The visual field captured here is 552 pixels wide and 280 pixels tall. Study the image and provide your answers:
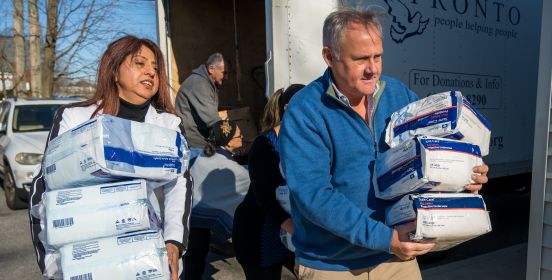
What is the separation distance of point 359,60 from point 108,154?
971 mm

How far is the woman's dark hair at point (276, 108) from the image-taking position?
8.87 ft

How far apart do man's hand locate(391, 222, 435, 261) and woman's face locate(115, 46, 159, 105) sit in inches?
48.9

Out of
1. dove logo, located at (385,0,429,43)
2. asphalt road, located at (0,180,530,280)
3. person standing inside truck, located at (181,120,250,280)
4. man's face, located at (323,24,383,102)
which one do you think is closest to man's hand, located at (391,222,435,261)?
man's face, located at (323,24,383,102)

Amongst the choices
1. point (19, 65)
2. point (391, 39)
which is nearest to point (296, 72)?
point (391, 39)

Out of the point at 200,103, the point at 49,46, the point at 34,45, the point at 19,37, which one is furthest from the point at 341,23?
the point at 19,37

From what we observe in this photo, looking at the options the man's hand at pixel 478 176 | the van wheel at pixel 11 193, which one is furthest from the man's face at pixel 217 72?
the van wheel at pixel 11 193

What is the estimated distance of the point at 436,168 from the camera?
→ 1505 millimetres

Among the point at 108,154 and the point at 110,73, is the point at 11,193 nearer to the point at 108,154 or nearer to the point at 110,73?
the point at 110,73

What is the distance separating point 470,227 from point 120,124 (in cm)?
132

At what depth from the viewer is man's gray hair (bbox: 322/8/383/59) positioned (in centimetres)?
165

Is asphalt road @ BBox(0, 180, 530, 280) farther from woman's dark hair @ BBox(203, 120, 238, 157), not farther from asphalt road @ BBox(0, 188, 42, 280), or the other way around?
woman's dark hair @ BBox(203, 120, 238, 157)

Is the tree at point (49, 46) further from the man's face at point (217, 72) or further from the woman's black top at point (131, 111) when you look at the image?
the woman's black top at point (131, 111)

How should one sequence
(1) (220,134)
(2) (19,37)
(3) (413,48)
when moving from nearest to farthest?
1. (1) (220,134)
2. (3) (413,48)
3. (2) (19,37)

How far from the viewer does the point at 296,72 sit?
11.6 ft
